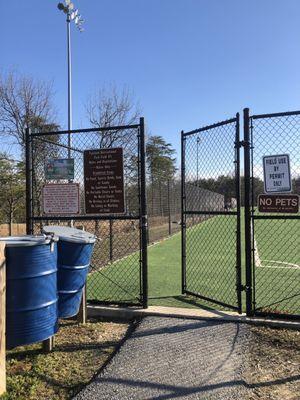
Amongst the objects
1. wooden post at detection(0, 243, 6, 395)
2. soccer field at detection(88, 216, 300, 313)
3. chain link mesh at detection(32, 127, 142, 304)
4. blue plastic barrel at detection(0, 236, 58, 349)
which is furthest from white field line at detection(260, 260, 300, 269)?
wooden post at detection(0, 243, 6, 395)

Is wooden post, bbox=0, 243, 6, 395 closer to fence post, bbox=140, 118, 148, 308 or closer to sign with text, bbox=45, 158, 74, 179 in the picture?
fence post, bbox=140, 118, 148, 308

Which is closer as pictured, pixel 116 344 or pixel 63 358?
pixel 63 358

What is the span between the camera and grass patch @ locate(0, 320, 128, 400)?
3961 millimetres

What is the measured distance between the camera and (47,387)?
403 centimetres

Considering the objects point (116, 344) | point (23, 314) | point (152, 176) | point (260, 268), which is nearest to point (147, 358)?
point (116, 344)

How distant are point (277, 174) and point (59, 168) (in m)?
3.25

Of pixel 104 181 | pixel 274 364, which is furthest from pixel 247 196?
pixel 274 364

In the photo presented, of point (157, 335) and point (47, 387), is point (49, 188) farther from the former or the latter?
point (47, 387)

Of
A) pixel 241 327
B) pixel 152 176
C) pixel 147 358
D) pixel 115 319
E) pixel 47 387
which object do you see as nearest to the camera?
pixel 47 387

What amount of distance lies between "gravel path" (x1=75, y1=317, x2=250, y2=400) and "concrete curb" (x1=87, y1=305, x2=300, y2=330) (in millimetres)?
144

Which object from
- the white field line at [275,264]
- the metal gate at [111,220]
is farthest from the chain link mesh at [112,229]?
the white field line at [275,264]

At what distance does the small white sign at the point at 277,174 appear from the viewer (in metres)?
5.27

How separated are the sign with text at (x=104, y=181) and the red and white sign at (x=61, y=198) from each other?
0.31 metres

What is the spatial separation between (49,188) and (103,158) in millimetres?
1034
